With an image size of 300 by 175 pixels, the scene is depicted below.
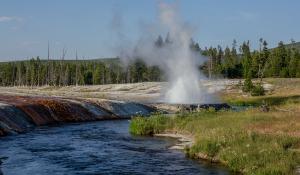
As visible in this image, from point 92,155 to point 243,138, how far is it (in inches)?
421

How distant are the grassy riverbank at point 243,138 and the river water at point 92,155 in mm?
1296

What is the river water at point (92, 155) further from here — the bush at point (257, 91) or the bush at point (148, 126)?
the bush at point (257, 91)

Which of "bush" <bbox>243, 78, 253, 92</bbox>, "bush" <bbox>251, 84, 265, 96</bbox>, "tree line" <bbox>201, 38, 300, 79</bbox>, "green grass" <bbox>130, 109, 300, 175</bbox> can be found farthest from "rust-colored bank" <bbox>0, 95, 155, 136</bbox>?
"tree line" <bbox>201, 38, 300, 79</bbox>

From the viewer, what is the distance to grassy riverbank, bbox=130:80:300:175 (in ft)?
90.0

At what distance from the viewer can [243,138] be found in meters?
33.8

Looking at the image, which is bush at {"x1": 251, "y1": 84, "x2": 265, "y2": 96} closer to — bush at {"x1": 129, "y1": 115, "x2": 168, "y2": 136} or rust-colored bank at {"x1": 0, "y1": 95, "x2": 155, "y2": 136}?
rust-colored bank at {"x1": 0, "y1": 95, "x2": 155, "y2": 136}

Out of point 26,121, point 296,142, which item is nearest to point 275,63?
point 26,121

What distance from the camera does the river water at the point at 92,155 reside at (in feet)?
98.6

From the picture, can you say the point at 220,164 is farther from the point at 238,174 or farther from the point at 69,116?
the point at 69,116

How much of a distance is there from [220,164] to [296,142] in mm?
5083

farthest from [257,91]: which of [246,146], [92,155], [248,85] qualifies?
[246,146]

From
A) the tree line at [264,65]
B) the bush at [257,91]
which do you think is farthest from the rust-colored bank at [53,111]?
the tree line at [264,65]

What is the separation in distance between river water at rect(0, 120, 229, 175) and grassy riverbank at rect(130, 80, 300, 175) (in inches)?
51.0

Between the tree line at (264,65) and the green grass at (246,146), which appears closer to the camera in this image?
the green grass at (246,146)
